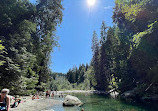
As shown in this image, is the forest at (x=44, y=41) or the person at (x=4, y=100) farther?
the forest at (x=44, y=41)

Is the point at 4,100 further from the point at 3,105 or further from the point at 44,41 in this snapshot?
the point at 44,41

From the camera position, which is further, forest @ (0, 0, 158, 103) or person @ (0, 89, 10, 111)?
forest @ (0, 0, 158, 103)

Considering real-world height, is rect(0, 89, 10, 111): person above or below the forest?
below

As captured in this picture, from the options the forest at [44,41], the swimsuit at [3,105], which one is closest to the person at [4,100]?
the swimsuit at [3,105]

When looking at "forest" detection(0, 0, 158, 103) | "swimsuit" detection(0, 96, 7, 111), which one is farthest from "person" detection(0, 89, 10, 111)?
"forest" detection(0, 0, 158, 103)

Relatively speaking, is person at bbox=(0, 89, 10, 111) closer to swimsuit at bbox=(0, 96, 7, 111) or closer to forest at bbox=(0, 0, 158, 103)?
swimsuit at bbox=(0, 96, 7, 111)

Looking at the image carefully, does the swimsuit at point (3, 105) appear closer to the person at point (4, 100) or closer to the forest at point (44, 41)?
the person at point (4, 100)

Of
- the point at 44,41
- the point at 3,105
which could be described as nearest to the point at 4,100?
the point at 3,105

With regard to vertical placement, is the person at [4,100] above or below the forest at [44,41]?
below

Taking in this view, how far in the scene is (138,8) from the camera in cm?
891

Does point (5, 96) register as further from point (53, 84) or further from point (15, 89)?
point (53, 84)

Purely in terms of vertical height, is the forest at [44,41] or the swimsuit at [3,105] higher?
the forest at [44,41]

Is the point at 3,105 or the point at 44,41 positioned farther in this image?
the point at 44,41

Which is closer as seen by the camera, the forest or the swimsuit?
the swimsuit
